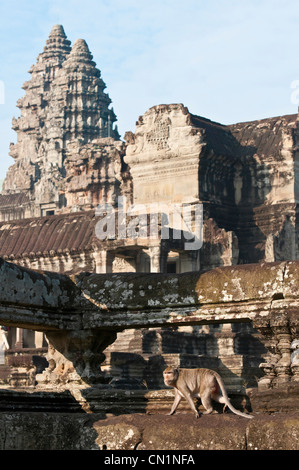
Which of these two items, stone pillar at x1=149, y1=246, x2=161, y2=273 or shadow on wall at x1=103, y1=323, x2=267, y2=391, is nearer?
shadow on wall at x1=103, y1=323, x2=267, y2=391

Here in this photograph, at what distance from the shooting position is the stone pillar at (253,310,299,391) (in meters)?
10.7

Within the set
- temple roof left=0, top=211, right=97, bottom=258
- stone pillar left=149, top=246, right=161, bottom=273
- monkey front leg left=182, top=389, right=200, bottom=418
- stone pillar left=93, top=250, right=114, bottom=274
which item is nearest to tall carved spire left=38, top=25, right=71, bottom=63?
temple roof left=0, top=211, right=97, bottom=258

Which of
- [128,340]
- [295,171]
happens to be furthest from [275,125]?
[128,340]

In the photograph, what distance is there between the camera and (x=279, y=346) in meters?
11.0

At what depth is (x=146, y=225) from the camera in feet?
106

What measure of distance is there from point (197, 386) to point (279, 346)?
3.30 feet

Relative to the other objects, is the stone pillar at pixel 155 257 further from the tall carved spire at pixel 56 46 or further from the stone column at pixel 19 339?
the tall carved spire at pixel 56 46

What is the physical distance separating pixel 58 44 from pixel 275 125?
73.9m

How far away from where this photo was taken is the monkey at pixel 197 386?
10.4 metres

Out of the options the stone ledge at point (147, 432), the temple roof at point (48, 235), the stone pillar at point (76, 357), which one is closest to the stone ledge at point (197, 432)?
the stone ledge at point (147, 432)

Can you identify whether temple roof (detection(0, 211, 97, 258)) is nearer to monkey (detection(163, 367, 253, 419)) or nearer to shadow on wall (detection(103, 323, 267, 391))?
shadow on wall (detection(103, 323, 267, 391))

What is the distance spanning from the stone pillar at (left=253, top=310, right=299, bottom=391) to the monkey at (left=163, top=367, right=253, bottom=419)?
46 centimetres

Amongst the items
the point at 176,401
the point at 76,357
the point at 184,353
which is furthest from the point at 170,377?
the point at 184,353

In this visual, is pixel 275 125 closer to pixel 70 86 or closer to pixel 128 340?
pixel 128 340
